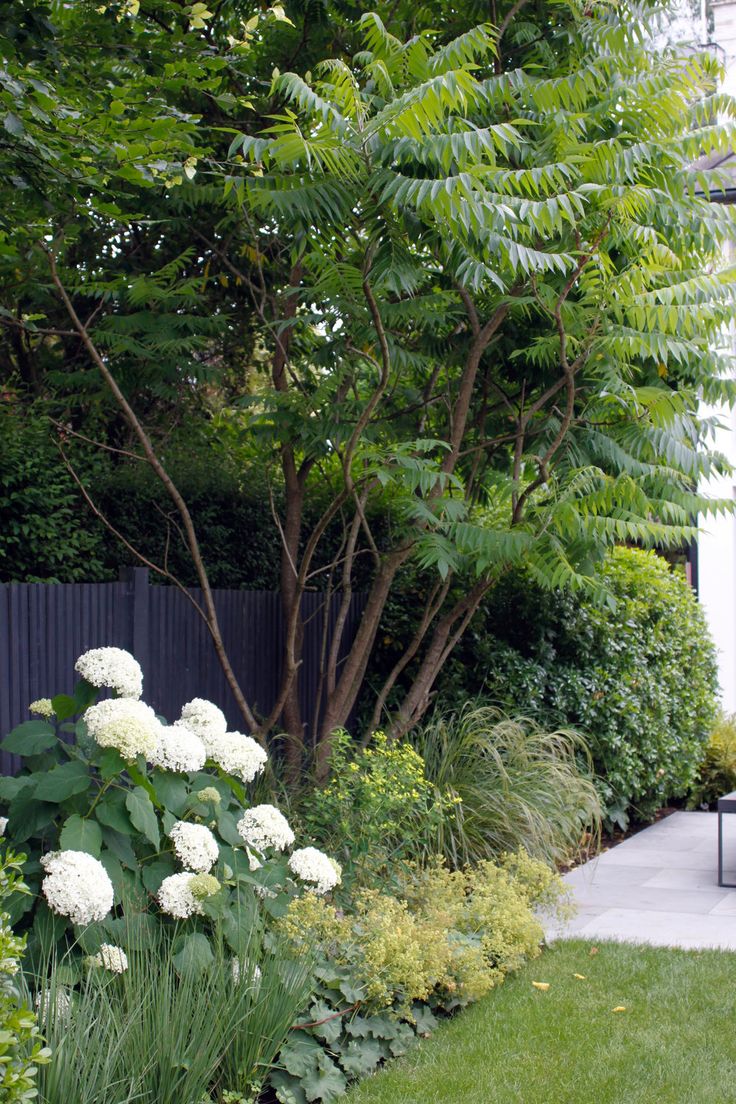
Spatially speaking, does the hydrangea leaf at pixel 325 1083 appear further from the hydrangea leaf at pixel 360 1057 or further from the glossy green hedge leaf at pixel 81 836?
the glossy green hedge leaf at pixel 81 836

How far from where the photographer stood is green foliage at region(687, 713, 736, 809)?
12.5 m

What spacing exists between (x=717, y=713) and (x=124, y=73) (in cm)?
946

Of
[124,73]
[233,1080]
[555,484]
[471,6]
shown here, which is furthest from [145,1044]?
[471,6]

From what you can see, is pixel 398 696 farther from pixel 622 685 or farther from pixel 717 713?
pixel 717 713

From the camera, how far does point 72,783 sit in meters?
4.71

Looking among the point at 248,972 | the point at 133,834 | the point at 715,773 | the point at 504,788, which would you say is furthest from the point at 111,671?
the point at 715,773

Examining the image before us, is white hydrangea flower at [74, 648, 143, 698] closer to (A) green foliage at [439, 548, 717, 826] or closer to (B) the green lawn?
(B) the green lawn

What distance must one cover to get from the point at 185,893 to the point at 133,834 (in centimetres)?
44

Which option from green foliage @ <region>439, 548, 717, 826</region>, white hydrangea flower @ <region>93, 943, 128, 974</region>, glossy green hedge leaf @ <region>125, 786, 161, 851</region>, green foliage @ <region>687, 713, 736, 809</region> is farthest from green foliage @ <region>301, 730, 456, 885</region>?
green foliage @ <region>687, 713, 736, 809</region>

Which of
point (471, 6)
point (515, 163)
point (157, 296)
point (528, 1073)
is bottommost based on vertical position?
point (528, 1073)

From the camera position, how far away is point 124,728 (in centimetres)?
461

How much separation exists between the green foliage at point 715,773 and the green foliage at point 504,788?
3.68 m

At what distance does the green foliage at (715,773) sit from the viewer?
12.5 meters

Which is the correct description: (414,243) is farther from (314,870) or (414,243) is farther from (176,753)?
(314,870)
